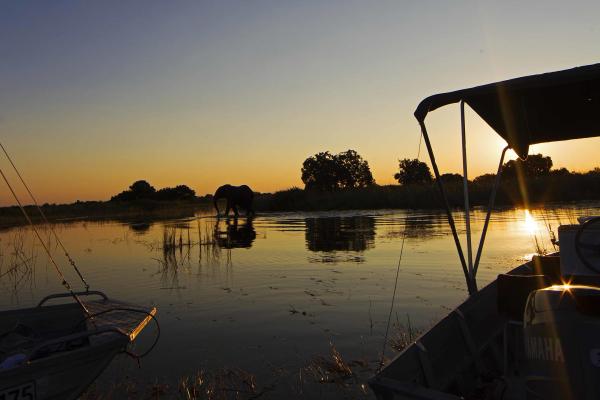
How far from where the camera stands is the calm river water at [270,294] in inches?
252

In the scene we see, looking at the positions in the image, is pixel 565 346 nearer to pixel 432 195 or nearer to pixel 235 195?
pixel 235 195

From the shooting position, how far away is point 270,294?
10578 millimetres

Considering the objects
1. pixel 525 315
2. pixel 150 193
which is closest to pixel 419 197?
pixel 525 315

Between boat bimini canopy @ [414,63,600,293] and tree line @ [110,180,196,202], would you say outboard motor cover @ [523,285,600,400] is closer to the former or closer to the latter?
boat bimini canopy @ [414,63,600,293]

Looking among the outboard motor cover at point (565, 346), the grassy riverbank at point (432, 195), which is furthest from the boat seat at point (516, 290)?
the grassy riverbank at point (432, 195)

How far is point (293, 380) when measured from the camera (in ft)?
19.6

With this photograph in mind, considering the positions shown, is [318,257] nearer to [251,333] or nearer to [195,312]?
[195,312]

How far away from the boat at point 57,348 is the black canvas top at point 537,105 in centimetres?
383

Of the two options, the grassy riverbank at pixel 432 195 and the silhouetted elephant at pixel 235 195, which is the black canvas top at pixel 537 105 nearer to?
the grassy riverbank at pixel 432 195

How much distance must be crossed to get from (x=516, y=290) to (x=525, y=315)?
44.7 inches

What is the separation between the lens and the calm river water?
6.40 meters

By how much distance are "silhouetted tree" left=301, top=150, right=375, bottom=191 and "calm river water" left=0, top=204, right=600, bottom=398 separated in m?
65.8

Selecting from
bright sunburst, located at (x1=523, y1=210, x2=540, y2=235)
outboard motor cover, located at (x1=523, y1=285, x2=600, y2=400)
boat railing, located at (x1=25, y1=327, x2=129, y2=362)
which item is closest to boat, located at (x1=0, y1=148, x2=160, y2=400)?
boat railing, located at (x1=25, y1=327, x2=129, y2=362)

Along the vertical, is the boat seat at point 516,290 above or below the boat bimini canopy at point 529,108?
below
